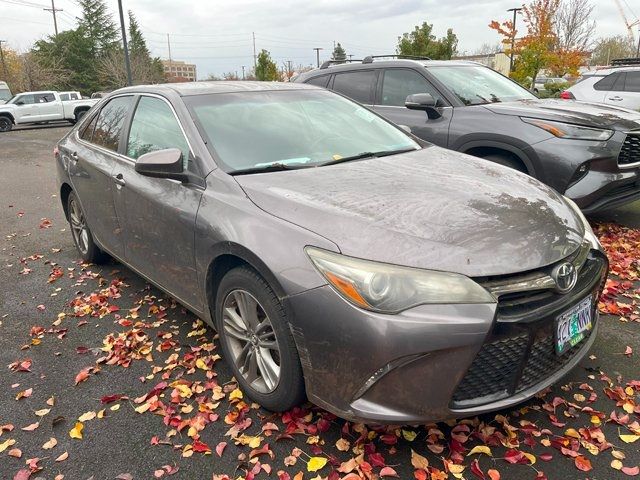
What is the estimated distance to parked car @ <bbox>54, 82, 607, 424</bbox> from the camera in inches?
79.0

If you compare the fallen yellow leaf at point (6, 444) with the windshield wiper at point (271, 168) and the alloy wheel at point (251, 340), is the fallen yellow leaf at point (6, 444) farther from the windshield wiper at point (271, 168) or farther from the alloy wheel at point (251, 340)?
the windshield wiper at point (271, 168)

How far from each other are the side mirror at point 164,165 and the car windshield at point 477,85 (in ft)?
11.9

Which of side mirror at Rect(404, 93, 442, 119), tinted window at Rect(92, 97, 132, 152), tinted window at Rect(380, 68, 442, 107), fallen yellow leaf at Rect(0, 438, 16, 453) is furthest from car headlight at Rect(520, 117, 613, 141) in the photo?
fallen yellow leaf at Rect(0, 438, 16, 453)

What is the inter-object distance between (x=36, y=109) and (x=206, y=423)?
25.8 metres

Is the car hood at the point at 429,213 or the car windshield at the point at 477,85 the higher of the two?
the car windshield at the point at 477,85

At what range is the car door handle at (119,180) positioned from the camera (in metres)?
3.62

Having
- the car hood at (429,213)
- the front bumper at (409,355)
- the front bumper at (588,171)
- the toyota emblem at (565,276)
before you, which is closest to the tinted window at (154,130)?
the car hood at (429,213)

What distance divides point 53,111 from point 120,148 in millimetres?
23882

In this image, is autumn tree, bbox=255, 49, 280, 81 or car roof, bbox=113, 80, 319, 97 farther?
autumn tree, bbox=255, 49, 280, 81

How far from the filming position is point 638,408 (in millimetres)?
2535

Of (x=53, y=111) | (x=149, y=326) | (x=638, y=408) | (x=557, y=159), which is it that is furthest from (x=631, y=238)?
(x=53, y=111)

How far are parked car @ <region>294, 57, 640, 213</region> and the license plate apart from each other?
2.48m

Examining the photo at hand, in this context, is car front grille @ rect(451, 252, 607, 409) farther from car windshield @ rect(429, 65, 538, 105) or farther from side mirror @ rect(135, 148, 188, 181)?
car windshield @ rect(429, 65, 538, 105)

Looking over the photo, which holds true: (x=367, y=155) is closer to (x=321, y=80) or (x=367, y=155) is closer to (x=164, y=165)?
(x=164, y=165)
